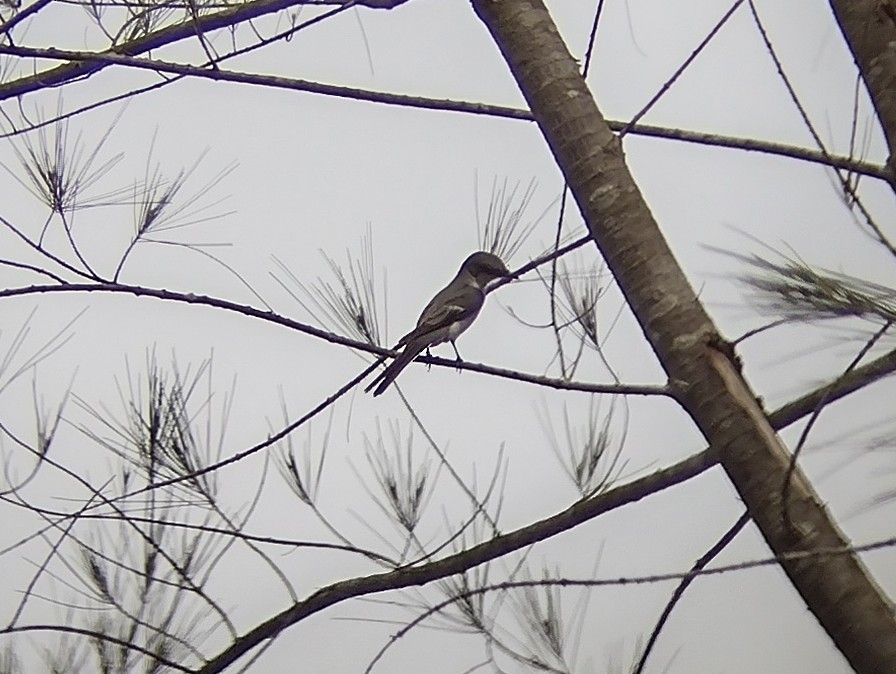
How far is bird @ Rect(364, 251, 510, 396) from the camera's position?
55.8 inches

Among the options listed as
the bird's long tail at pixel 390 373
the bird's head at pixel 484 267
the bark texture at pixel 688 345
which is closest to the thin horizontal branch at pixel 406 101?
the bark texture at pixel 688 345

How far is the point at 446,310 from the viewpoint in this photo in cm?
154

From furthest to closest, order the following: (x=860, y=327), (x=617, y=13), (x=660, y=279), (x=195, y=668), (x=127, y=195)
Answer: (x=617, y=13), (x=127, y=195), (x=195, y=668), (x=660, y=279), (x=860, y=327)

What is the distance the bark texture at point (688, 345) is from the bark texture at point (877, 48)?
0.19m

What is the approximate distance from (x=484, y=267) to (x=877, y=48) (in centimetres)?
75

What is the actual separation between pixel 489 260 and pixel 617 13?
1.66 feet

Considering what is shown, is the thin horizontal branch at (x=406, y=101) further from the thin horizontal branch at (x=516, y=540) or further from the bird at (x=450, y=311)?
the bird at (x=450, y=311)

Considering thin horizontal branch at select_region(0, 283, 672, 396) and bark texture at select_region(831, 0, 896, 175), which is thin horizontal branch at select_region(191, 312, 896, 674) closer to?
thin horizontal branch at select_region(0, 283, 672, 396)

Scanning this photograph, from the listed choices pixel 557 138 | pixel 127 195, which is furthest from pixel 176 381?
pixel 557 138

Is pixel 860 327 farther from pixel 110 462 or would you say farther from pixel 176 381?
pixel 110 462

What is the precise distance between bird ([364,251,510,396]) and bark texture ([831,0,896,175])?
67cm

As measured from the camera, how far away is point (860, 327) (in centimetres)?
70

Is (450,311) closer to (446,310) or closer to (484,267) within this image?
(446,310)

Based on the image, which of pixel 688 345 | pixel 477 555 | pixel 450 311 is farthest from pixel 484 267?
pixel 688 345
